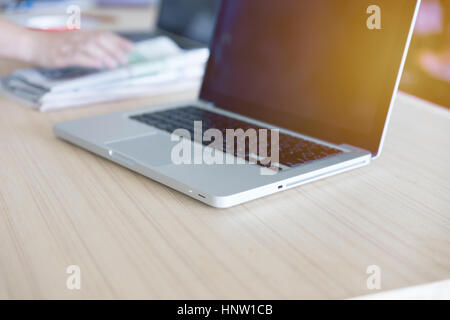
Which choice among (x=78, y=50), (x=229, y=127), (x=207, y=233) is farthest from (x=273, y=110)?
(x=78, y=50)

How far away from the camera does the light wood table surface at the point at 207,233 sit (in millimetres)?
483

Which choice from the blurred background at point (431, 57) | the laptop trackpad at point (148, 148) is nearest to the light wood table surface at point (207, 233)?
the laptop trackpad at point (148, 148)

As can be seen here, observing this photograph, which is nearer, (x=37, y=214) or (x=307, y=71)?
(x=37, y=214)

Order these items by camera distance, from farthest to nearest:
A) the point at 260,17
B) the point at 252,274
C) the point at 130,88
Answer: the point at 130,88 → the point at 260,17 → the point at 252,274

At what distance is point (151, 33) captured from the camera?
145cm

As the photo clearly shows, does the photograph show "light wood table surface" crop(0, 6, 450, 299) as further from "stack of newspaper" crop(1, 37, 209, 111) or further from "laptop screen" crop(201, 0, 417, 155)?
"stack of newspaper" crop(1, 37, 209, 111)

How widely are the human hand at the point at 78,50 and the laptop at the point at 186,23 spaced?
0.24 m

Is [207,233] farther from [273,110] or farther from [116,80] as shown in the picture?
[116,80]

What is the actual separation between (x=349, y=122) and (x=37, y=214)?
460 mm

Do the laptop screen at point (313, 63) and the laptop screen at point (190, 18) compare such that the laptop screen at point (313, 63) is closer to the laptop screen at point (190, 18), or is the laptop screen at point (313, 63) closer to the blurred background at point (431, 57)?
the blurred background at point (431, 57)

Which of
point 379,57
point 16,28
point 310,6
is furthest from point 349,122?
point 16,28

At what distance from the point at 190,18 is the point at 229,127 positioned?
25.4 inches

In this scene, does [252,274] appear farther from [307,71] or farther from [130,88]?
[130,88]

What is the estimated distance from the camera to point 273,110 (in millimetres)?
866
